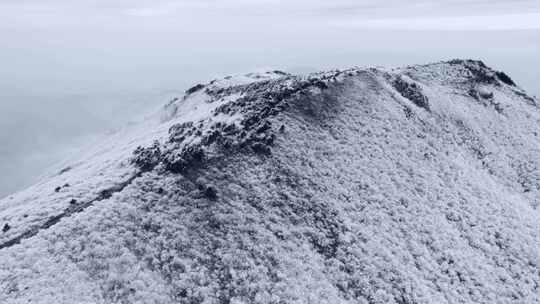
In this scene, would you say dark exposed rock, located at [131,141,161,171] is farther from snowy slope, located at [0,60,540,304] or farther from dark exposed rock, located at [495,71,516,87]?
dark exposed rock, located at [495,71,516,87]

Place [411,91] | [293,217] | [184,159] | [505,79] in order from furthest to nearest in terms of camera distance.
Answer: [505,79] → [411,91] → [184,159] → [293,217]

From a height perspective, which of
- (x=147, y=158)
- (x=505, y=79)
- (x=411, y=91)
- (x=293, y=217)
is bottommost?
(x=293, y=217)

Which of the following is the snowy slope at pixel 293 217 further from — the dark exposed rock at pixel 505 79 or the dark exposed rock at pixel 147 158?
the dark exposed rock at pixel 505 79

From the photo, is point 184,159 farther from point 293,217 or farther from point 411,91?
point 411,91

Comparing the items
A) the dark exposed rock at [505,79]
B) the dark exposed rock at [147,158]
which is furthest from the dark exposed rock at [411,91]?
the dark exposed rock at [147,158]

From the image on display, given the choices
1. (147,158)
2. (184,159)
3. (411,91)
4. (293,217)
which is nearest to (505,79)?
(411,91)

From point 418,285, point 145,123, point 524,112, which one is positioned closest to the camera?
point 418,285

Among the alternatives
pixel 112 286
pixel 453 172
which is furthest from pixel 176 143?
pixel 453 172

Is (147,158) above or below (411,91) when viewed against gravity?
below

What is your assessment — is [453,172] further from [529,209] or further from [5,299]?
[5,299]
